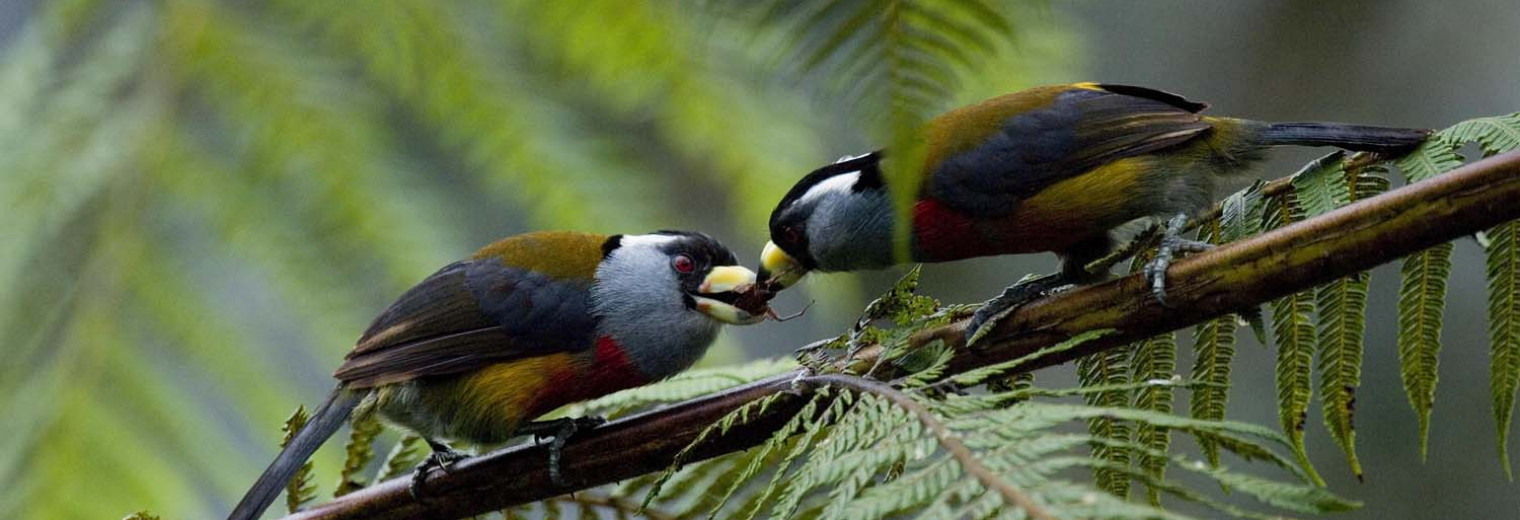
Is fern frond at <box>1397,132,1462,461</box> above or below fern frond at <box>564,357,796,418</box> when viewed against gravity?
below

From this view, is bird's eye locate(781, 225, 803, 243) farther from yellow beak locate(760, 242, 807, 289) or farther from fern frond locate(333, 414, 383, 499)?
fern frond locate(333, 414, 383, 499)

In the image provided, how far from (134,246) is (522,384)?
2.42ft

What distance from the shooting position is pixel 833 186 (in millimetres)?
2590

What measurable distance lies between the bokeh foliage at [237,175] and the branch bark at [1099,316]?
1.92 feet

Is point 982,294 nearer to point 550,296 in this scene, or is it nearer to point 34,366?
point 550,296

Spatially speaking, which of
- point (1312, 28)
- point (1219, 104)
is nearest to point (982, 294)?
point (1219, 104)

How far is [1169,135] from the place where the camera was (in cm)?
247

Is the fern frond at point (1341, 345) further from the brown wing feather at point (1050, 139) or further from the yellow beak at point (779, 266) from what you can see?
the yellow beak at point (779, 266)

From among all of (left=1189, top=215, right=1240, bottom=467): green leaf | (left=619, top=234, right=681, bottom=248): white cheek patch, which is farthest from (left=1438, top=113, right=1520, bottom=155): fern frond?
(left=619, top=234, right=681, bottom=248): white cheek patch

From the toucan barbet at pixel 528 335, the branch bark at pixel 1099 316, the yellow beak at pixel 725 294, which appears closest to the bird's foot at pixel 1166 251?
the branch bark at pixel 1099 316

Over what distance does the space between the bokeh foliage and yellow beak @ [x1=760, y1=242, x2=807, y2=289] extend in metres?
0.12

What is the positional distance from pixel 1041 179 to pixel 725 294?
0.72 m

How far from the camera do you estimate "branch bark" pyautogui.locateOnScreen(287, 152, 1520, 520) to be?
135 cm

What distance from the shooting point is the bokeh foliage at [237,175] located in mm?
2158
